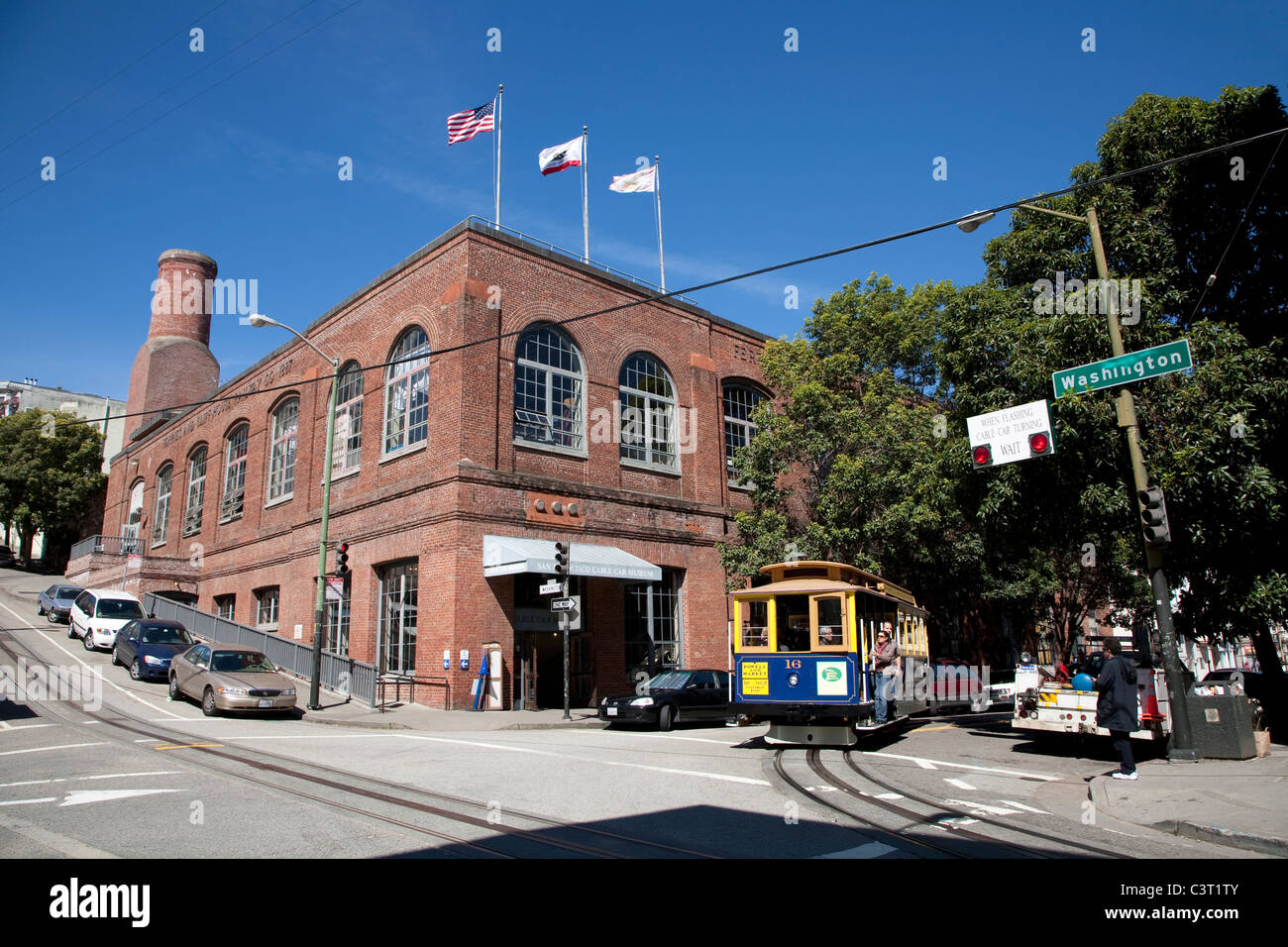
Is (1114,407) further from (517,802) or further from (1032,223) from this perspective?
(517,802)

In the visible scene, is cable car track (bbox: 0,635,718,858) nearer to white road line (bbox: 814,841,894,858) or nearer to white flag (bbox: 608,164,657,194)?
white road line (bbox: 814,841,894,858)

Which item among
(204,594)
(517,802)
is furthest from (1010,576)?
(204,594)

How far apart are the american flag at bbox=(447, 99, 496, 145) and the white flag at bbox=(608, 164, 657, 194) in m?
4.44

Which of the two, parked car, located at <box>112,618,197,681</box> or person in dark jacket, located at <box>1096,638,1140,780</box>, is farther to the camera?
parked car, located at <box>112,618,197,681</box>

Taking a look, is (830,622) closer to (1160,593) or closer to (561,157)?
(1160,593)

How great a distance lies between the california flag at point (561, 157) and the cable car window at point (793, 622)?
16.0 m

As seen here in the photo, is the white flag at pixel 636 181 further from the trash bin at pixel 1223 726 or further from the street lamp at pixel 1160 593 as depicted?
the trash bin at pixel 1223 726

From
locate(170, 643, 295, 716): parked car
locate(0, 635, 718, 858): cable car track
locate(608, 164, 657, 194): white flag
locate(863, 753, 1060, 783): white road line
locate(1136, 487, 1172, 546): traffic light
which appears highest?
locate(608, 164, 657, 194): white flag

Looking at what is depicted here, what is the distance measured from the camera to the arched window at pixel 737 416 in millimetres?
29953

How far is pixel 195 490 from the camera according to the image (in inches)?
1547

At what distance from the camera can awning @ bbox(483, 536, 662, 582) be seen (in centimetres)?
2094

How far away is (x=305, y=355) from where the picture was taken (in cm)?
3072

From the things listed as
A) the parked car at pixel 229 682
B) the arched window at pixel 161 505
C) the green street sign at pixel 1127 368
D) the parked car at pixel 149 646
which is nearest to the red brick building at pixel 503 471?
the parked car at pixel 229 682

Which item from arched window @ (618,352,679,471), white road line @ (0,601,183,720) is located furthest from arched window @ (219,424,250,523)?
arched window @ (618,352,679,471)
